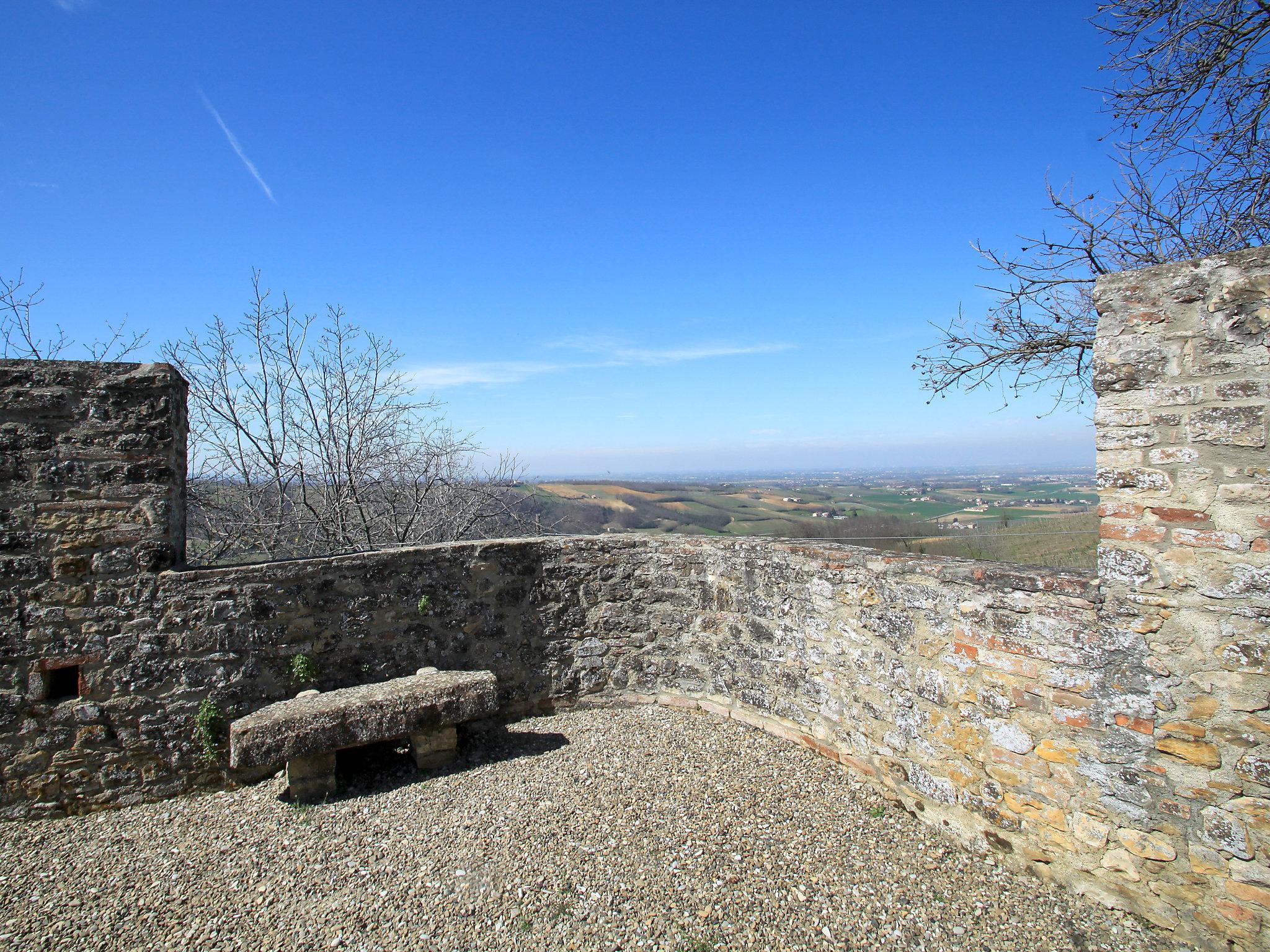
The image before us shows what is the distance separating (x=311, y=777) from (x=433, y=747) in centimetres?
69

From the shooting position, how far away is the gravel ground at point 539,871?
265 cm

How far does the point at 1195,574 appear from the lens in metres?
2.63

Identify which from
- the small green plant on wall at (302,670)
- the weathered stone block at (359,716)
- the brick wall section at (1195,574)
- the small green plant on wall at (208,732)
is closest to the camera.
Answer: the brick wall section at (1195,574)

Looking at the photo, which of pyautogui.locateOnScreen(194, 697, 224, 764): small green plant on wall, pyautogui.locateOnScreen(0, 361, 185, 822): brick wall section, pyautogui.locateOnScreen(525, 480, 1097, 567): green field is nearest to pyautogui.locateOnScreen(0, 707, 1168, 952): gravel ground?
pyautogui.locateOnScreen(194, 697, 224, 764): small green plant on wall

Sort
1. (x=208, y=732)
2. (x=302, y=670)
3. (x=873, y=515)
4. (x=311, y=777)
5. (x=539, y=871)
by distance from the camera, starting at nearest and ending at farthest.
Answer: (x=539, y=871) < (x=311, y=777) < (x=208, y=732) < (x=302, y=670) < (x=873, y=515)

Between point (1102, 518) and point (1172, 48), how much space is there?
14.4ft

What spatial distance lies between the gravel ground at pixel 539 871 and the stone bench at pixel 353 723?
0.19 m

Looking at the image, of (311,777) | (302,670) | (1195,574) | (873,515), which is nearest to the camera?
(1195,574)

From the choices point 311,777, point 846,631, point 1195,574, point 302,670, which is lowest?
point 311,777

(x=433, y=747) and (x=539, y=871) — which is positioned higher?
(x=433, y=747)

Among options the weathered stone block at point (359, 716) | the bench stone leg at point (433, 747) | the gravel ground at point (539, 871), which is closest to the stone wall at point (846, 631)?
the gravel ground at point (539, 871)

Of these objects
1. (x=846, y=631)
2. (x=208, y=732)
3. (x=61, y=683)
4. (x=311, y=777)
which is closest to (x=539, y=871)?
(x=311, y=777)

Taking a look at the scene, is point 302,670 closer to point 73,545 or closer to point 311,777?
point 311,777

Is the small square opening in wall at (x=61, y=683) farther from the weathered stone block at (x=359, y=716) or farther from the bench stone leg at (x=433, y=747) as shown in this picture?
the bench stone leg at (x=433, y=747)
